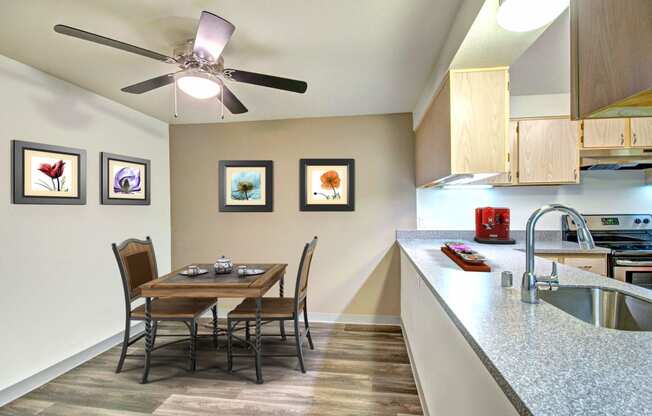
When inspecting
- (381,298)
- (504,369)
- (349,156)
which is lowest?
(381,298)

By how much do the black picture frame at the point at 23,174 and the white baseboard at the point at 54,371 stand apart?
1.24 metres

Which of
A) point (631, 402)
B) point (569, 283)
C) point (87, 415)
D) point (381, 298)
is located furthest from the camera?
point (381, 298)

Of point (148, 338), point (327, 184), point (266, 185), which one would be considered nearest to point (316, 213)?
point (327, 184)

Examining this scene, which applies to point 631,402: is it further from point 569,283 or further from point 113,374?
point 113,374

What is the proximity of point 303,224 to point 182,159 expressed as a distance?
1635mm

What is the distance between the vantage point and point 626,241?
2859 millimetres

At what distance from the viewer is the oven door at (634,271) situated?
8.39ft

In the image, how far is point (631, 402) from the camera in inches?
23.0

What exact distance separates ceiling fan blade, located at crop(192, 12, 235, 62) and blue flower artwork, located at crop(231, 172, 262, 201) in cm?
190

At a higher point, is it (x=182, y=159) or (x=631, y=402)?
(x=182, y=159)

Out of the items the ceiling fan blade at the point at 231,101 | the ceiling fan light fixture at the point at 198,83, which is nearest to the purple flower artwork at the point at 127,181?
the ceiling fan blade at the point at 231,101

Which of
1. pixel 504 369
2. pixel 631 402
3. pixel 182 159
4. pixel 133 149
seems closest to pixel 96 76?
pixel 133 149

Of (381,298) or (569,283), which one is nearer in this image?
(569,283)

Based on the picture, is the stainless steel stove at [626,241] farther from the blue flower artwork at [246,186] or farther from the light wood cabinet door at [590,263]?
the blue flower artwork at [246,186]
